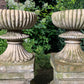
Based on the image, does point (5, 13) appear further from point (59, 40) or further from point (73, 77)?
point (59, 40)

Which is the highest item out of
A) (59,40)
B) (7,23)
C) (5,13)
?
(5,13)

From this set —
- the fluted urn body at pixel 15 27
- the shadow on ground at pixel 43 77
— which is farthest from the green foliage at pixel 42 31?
the fluted urn body at pixel 15 27

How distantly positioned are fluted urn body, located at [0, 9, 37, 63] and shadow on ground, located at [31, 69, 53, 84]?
0.77 meters

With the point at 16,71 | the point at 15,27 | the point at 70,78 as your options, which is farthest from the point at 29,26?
the point at 70,78

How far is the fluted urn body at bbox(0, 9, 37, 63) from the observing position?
4.13 feet

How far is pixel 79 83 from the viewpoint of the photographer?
4.82 ft

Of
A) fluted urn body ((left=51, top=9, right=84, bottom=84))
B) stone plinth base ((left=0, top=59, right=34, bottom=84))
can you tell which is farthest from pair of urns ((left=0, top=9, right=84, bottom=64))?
stone plinth base ((left=0, top=59, right=34, bottom=84))

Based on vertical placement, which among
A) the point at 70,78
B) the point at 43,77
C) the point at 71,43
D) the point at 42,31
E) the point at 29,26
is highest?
the point at 29,26

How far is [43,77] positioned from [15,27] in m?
1.34

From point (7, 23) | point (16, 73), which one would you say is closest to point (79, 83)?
point (16, 73)

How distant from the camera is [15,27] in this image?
4.45 feet

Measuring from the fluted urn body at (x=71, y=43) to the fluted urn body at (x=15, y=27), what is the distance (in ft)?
1.28

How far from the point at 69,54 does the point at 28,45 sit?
1.78m

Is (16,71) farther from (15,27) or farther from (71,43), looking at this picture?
(71,43)
